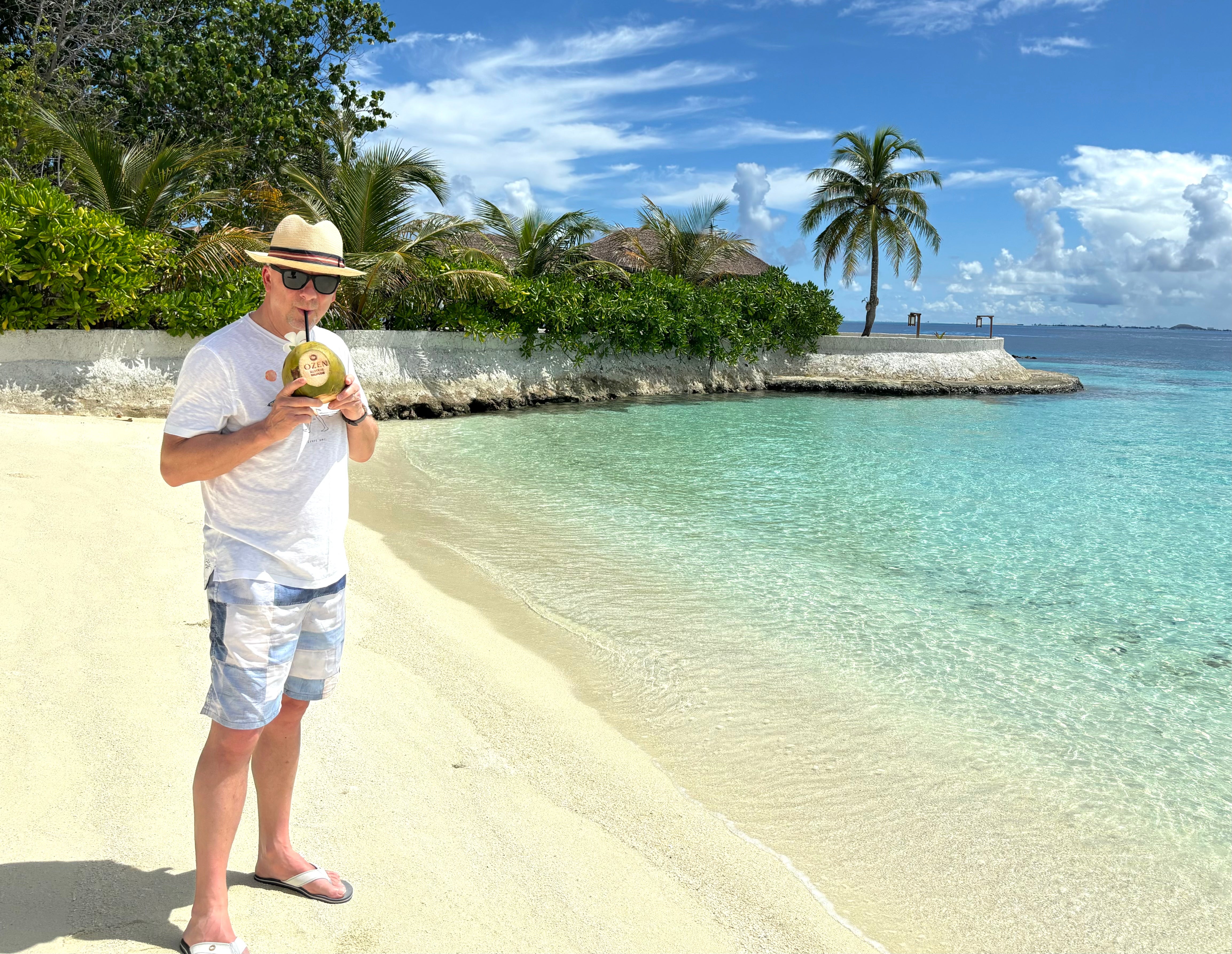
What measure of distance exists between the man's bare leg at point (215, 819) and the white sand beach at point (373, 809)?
0.13 m

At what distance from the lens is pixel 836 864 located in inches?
127

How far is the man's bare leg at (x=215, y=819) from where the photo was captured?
215 centimetres

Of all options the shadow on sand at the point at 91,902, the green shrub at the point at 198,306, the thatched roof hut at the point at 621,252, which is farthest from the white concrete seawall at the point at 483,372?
the shadow on sand at the point at 91,902

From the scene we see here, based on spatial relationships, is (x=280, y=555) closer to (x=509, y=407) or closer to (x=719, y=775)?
(x=719, y=775)

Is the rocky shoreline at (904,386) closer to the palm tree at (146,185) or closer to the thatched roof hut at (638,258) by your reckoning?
the thatched roof hut at (638,258)

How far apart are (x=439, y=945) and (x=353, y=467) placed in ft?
28.7

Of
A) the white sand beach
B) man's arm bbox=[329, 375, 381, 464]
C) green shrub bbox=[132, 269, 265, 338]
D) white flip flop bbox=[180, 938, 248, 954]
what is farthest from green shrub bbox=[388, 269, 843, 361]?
white flip flop bbox=[180, 938, 248, 954]

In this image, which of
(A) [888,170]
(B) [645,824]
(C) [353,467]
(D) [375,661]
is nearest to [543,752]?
(B) [645,824]

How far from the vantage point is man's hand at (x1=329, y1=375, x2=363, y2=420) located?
7.20 ft

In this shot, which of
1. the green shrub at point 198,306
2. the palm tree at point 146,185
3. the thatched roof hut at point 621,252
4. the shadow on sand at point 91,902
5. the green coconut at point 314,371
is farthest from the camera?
the thatched roof hut at point 621,252

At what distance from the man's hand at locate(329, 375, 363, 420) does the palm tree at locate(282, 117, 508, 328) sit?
14270 mm

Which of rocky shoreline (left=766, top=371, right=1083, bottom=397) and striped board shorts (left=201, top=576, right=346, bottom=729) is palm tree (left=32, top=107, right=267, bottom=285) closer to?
striped board shorts (left=201, top=576, right=346, bottom=729)

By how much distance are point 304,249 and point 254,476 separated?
0.59 metres

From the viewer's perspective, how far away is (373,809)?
3049 millimetres
